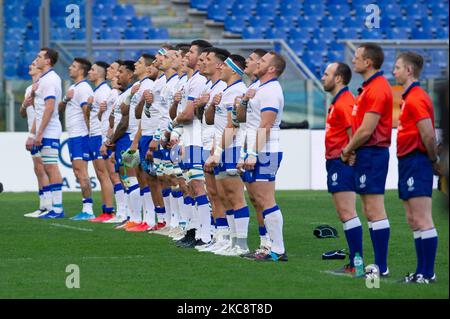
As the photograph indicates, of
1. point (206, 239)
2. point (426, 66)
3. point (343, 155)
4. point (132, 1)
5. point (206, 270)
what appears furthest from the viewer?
point (132, 1)

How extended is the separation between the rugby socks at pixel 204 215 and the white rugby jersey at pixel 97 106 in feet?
13.1

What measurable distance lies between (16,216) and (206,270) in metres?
7.28

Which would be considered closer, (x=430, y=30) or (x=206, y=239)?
(x=206, y=239)

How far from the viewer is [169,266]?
1148 cm

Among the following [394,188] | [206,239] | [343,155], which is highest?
[343,155]

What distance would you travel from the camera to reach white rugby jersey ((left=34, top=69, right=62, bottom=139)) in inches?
688

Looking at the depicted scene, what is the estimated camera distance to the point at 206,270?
1110 centimetres

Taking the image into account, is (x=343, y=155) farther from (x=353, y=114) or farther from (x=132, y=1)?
(x=132, y=1)

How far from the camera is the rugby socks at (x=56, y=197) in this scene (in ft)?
57.9

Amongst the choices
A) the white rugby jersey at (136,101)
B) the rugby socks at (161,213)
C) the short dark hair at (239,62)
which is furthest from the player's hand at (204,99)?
the rugby socks at (161,213)

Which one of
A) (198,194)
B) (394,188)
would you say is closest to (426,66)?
(394,188)

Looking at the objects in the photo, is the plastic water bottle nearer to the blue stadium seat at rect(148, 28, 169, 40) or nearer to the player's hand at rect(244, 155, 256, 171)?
the player's hand at rect(244, 155, 256, 171)

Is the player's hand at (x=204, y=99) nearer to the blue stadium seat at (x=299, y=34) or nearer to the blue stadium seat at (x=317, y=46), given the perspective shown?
the blue stadium seat at (x=317, y=46)

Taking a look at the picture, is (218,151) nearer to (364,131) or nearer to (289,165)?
(364,131)
